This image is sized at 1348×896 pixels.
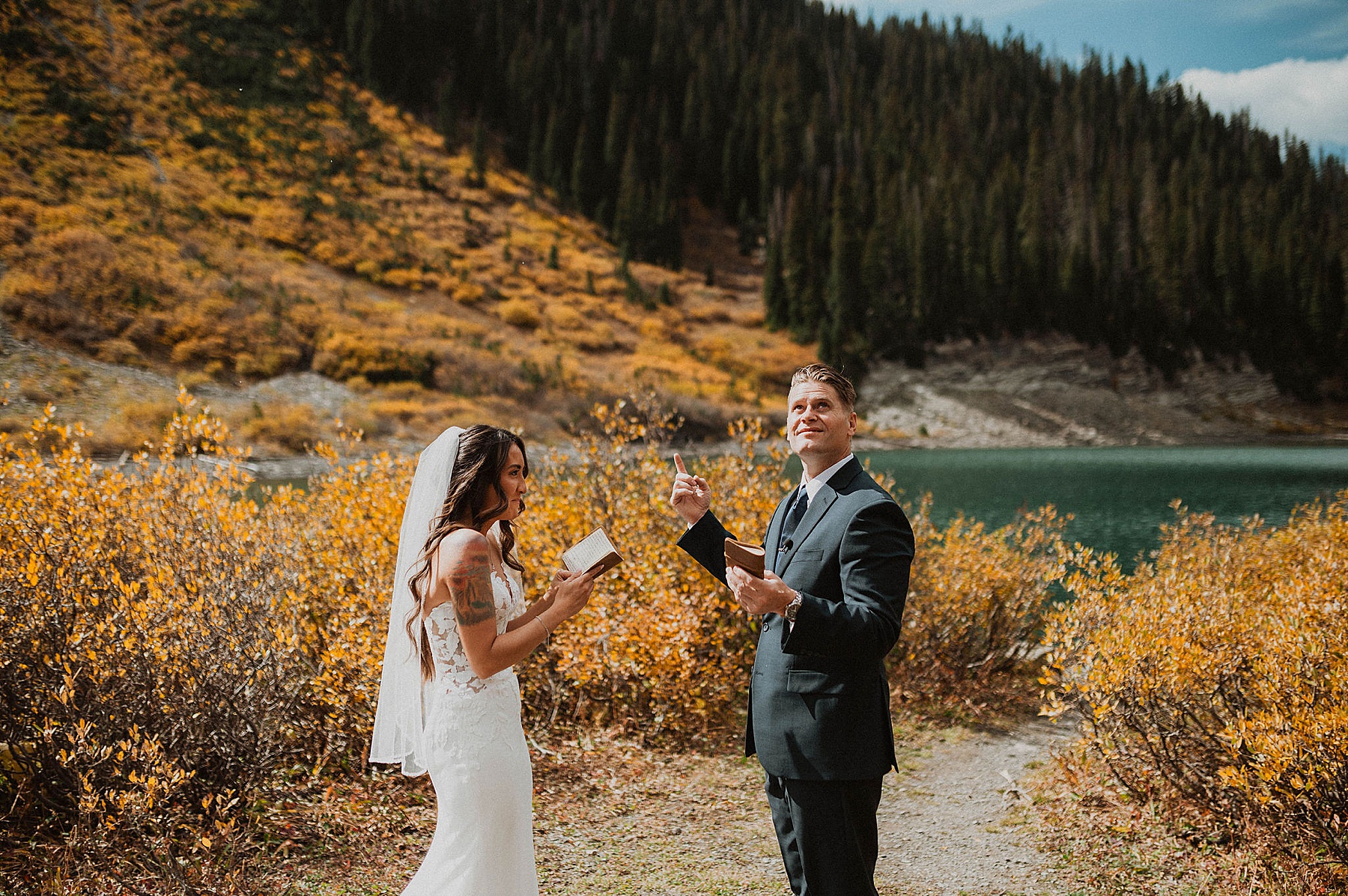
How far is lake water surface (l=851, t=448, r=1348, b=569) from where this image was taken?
77.6 ft

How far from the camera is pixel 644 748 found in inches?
245

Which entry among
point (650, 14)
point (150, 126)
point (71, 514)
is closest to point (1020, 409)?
point (71, 514)

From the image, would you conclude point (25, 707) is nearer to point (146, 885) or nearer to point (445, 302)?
point (146, 885)

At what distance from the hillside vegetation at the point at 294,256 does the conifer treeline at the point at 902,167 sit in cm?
724

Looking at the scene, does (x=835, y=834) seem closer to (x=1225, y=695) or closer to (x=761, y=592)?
(x=761, y=592)

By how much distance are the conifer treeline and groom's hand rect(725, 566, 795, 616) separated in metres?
67.4

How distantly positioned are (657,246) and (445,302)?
2811 cm

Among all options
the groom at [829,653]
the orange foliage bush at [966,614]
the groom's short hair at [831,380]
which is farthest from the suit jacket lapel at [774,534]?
the orange foliage bush at [966,614]

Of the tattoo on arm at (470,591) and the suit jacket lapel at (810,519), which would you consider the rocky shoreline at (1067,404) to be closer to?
the suit jacket lapel at (810,519)

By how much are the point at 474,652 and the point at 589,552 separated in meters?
0.49

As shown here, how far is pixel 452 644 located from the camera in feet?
9.27

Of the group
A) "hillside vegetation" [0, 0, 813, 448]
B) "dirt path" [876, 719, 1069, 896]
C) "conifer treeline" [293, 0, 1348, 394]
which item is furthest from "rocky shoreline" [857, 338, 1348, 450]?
"dirt path" [876, 719, 1069, 896]

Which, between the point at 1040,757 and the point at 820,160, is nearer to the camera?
the point at 1040,757

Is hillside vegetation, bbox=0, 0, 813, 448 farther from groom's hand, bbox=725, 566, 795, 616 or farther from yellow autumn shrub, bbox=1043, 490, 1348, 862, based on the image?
groom's hand, bbox=725, 566, 795, 616
